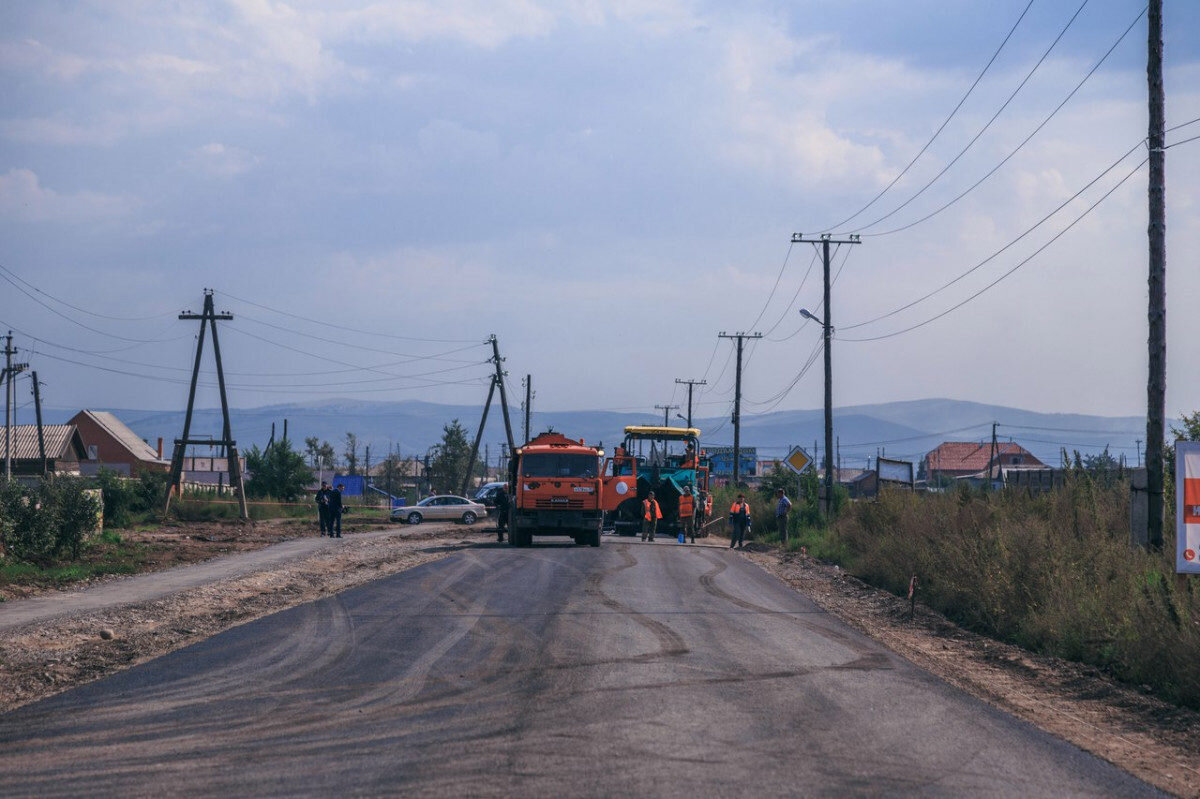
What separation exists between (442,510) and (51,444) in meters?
38.5

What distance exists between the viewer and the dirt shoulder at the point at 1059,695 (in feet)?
26.9

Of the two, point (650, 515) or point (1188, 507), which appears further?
point (650, 515)

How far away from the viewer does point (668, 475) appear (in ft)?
131

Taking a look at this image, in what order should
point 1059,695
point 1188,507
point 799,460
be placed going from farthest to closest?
point 799,460 → point 1188,507 → point 1059,695

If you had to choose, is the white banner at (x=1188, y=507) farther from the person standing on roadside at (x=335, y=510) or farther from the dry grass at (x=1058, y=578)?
the person standing on roadside at (x=335, y=510)

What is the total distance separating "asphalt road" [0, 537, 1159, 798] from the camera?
682cm

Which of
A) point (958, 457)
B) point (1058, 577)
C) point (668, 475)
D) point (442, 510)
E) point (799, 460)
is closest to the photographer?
point (1058, 577)

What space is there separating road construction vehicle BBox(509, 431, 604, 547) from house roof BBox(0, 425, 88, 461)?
53.5 meters

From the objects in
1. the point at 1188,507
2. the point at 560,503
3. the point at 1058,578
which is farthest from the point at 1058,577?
the point at 560,503

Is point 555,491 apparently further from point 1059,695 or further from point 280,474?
point 280,474

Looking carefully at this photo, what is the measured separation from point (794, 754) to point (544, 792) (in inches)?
76.3

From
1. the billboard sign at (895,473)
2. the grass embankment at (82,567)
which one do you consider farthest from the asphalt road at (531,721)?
the billboard sign at (895,473)

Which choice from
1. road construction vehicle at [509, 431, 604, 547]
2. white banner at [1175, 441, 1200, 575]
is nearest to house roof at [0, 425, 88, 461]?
road construction vehicle at [509, 431, 604, 547]

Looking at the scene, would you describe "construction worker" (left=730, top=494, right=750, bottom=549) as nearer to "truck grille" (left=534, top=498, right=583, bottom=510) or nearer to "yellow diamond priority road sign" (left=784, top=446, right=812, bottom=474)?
"yellow diamond priority road sign" (left=784, top=446, right=812, bottom=474)
